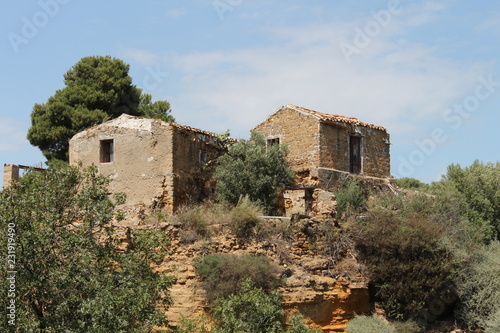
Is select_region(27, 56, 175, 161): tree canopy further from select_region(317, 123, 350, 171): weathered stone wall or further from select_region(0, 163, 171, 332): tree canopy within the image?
select_region(0, 163, 171, 332): tree canopy

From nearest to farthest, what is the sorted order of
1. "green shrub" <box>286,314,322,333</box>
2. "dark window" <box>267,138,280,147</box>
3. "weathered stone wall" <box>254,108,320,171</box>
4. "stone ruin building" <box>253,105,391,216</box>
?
"green shrub" <box>286,314,322,333</box>
"stone ruin building" <box>253,105,391,216</box>
"weathered stone wall" <box>254,108,320,171</box>
"dark window" <box>267,138,280,147</box>

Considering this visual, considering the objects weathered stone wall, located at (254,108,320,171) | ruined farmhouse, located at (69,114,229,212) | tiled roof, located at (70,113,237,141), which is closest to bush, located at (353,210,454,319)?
weathered stone wall, located at (254,108,320,171)

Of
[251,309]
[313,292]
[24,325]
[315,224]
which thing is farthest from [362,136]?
[24,325]

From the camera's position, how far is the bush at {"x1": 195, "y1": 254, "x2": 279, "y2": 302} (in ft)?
67.5

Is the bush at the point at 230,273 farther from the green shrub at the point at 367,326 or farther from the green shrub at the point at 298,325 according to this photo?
the green shrub at the point at 367,326

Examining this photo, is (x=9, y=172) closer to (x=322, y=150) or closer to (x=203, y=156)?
(x=203, y=156)

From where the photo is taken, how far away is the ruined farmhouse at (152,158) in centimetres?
2533

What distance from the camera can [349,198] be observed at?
26766 mm

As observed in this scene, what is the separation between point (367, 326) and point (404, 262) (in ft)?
8.46

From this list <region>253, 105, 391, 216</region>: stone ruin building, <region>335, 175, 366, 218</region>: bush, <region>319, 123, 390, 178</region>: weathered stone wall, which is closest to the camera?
<region>335, 175, 366, 218</region>: bush

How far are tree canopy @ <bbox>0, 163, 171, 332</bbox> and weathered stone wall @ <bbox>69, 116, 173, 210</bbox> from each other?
801 cm

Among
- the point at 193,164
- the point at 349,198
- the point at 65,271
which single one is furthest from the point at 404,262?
the point at 65,271

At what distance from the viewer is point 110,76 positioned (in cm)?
3528

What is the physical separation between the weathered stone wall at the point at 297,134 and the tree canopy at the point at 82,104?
832cm
